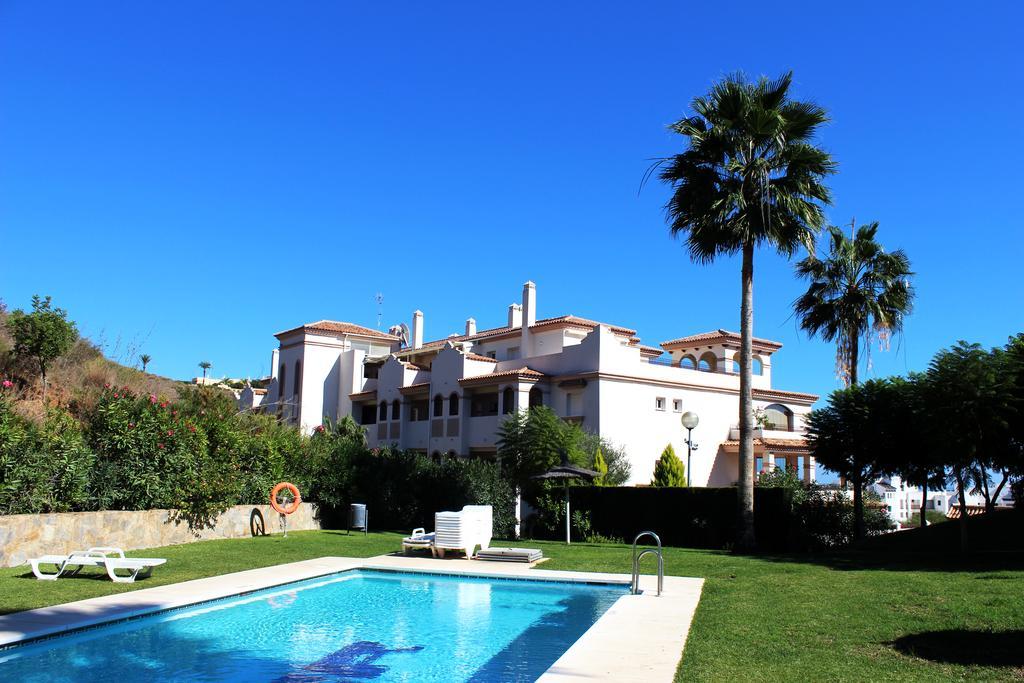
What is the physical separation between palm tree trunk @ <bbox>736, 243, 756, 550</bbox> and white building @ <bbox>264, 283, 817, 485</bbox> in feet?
47.6

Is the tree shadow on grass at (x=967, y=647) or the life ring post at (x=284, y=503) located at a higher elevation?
the life ring post at (x=284, y=503)

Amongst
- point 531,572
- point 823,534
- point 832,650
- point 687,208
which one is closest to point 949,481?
point 823,534

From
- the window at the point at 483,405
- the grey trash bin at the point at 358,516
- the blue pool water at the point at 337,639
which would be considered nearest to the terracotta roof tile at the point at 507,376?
the window at the point at 483,405

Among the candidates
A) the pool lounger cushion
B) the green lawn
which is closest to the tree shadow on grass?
the green lawn

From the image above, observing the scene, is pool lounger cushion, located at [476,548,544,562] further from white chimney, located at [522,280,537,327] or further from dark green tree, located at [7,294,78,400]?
white chimney, located at [522,280,537,327]

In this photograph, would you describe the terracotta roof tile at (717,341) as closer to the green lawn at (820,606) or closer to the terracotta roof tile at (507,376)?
the terracotta roof tile at (507,376)

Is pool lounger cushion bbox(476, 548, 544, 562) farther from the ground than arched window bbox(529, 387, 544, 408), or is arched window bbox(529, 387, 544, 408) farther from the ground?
arched window bbox(529, 387, 544, 408)

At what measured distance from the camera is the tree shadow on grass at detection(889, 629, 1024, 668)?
28.0 ft

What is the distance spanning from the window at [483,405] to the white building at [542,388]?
0.19 feet

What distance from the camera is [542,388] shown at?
39656 mm

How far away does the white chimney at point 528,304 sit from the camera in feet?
150

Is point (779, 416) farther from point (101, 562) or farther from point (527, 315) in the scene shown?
point (101, 562)

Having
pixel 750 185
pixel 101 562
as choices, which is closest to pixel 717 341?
pixel 750 185

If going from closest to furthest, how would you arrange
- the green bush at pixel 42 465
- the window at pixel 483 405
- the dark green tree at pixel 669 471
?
the green bush at pixel 42 465
the dark green tree at pixel 669 471
the window at pixel 483 405
